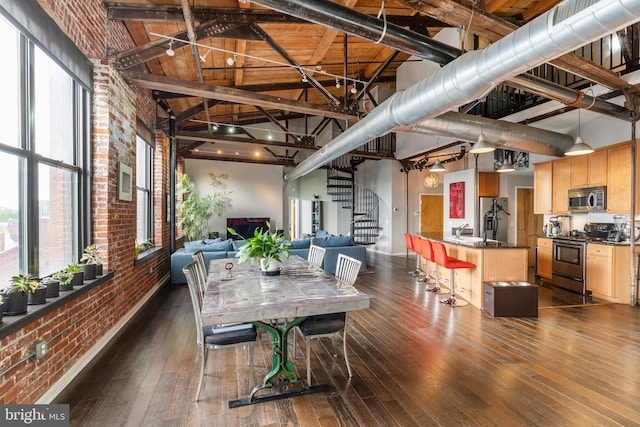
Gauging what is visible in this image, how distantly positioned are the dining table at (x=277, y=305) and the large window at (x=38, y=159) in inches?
53.9

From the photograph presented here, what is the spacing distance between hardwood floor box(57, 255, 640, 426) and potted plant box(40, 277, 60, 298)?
80cm

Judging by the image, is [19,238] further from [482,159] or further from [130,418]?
[482,159]

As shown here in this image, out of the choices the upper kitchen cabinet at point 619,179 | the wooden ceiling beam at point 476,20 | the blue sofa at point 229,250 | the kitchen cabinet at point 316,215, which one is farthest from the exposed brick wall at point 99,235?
the kitchen cabinet at point 316,215

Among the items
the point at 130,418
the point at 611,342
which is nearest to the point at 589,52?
the point at 611,342

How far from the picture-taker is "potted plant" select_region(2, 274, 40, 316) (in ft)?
6.21

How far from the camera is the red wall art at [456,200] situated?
8438mm

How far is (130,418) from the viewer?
209cm

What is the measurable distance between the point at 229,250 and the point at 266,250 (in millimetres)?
3302

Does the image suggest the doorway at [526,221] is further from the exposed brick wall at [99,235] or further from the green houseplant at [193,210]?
the exposed brick wall at [99,235]

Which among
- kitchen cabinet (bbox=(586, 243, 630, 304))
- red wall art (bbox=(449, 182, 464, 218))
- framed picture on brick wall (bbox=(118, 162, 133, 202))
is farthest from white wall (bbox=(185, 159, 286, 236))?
kitchen cabinet (bbox=(586, 243, 630, 304))

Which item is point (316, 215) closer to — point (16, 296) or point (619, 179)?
point (619, 179)

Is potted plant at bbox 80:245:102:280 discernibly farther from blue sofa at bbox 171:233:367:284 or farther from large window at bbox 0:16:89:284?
blue sofa at bbox 171:233:367:284

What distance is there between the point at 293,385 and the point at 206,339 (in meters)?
0.81

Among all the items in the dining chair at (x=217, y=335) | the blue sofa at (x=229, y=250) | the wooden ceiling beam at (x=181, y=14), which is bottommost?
the dining chair at (x=217, y=335)
